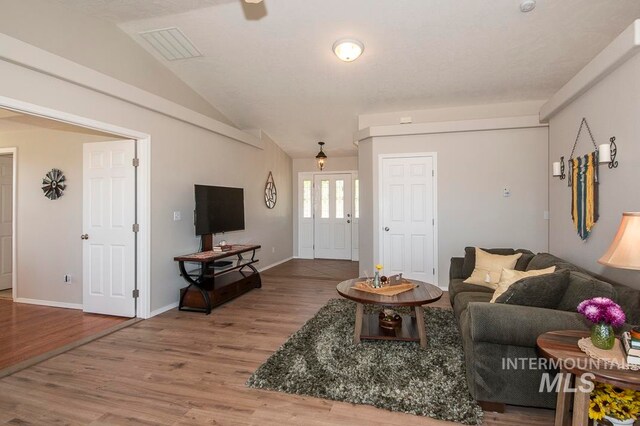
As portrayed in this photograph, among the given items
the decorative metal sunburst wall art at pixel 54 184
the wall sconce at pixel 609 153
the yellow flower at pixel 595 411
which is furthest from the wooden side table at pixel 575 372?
the decorative metal sunburst wall art at pixel 54 184

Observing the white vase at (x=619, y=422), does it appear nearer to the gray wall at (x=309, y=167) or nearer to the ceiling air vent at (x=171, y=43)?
the ceiling air vent at (x=171, y=43)

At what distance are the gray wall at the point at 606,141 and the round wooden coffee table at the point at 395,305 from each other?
4.94 ft

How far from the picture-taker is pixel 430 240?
17.3 ft

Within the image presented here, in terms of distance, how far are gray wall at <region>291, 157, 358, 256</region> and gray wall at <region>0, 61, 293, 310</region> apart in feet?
4.69

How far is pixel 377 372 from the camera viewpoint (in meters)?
2.61

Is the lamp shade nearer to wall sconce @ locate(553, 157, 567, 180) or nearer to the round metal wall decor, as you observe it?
wall sconce @ locate(553, 157, 567, 180)

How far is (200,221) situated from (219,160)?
49.6 inches

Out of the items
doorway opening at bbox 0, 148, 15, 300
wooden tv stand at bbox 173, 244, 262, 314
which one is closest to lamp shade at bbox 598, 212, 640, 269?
wooden tv stand at bbox 173, 244, 262, 314

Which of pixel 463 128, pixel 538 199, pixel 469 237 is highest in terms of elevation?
pixel 463 128

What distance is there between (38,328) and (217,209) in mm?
2345

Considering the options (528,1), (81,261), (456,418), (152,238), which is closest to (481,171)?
(528,1)

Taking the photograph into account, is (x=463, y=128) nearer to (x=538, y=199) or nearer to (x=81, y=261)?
(x=538, y=199)

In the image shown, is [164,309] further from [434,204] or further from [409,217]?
[434,204]

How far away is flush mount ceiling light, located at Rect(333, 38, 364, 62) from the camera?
3.84m
